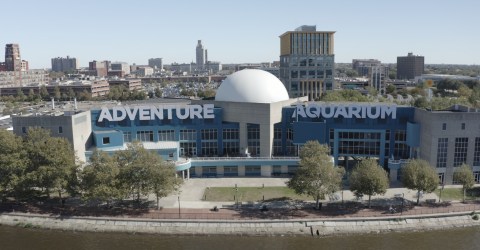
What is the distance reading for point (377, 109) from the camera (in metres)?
66.6

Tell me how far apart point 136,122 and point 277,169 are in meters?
26.4

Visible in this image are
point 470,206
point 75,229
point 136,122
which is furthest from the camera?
point 136,122

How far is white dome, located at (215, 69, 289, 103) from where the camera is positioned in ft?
238

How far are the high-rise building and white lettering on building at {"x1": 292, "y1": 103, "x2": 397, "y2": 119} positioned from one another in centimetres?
7806

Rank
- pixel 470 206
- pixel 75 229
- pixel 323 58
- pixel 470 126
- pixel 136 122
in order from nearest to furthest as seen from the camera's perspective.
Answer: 1. pixel 75 229
2. pixel 470 206
3. pixel 470 126
4. pixel 136 122
5. pixel 323 58

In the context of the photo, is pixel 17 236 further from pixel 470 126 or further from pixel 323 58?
pixel 323 58

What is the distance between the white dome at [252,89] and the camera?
72688 millimetres

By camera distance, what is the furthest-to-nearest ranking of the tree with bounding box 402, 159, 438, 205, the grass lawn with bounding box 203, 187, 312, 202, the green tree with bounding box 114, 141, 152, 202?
the grass lawn with bounding box 203, 187, 312, 202
the tree with bounding box 402, 159, 438, 205
the green tree with bounding box 114, 141, 152, 202

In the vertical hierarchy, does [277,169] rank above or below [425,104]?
below

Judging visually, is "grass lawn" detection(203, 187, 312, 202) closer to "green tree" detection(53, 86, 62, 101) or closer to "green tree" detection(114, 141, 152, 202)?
"green tree" detection(114, 141, 152, 202)

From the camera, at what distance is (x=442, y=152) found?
202 ft

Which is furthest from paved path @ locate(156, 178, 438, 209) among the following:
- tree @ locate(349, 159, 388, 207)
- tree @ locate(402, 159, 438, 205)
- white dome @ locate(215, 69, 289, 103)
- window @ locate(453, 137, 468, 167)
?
white dome @ locate(215, 69, 289, 103)

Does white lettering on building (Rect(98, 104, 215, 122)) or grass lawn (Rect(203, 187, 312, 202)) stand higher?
white lettering on building (Rect(98, 104, 215, 122))

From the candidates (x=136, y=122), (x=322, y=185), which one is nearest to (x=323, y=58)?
(x=136, y=122)
